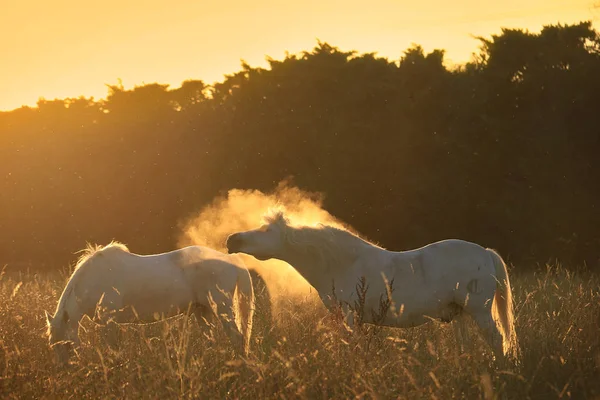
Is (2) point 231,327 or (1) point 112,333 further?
(1) point 112,333

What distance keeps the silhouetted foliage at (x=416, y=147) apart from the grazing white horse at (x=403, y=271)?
28.9ft

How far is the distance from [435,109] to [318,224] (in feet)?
32.7

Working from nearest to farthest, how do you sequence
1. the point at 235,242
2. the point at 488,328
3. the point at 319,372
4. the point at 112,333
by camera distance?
1. the point at 319,372
2. the point at 488,328
3. the point at 235,242
4. the point at 112,333

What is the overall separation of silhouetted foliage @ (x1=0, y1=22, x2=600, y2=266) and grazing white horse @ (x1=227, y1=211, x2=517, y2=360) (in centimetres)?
880

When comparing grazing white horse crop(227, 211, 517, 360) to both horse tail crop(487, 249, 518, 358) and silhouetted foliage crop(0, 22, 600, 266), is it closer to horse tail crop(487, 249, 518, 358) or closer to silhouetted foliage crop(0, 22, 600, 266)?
horse tail crop(487, 249, 518, 358)

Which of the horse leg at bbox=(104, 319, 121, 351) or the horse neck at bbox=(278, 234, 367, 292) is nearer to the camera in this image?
the horse neck at bbox=(278, 234, 367, 292)

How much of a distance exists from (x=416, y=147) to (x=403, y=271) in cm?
964

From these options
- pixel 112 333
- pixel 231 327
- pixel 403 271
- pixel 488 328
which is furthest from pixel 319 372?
pixel 112 333

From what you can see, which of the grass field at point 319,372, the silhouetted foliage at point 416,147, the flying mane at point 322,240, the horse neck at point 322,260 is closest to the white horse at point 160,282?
the horse neck at point 322,260

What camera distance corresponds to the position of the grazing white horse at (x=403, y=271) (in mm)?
7137

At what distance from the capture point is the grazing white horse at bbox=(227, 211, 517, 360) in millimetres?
7137

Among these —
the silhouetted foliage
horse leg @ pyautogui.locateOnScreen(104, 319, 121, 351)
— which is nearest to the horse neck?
horse leg @ pyautogui.locateOnScreen(104, 319, 121, 351)

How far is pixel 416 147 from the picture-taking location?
1650 cm

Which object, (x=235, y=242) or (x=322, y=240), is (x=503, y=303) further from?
(x=235, y=242)
